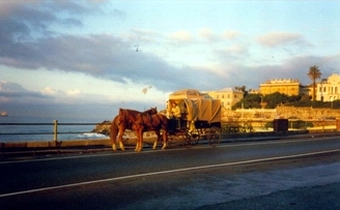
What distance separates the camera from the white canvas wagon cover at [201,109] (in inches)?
946

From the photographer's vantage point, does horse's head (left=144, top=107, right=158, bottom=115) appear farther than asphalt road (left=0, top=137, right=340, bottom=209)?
Yes

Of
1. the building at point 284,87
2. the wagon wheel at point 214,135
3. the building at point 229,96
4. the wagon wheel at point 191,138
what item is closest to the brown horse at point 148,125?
the wagon wheel at point 191,138

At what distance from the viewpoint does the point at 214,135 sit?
25.3 m

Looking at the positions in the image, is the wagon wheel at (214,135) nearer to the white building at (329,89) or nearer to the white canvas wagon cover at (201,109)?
the white canvas wagon cover at (201,109)

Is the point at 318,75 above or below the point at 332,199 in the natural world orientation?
above

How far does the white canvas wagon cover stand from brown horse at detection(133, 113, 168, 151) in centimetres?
227

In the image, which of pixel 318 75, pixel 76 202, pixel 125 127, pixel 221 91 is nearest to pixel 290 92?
pixel 221 91

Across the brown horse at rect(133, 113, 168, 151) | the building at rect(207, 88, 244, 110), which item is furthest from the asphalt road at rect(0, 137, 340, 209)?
the building at rect(207, 88, 244, 110)

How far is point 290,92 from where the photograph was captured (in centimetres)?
18250

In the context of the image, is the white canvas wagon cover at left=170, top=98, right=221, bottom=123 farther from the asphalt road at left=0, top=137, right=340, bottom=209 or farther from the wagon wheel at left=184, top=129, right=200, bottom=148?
the asphalt road at left=0, top=137, right=340, bottom=209

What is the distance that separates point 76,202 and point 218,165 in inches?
284

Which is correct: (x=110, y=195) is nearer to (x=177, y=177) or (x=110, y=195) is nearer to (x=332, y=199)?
(x=177, y=177)

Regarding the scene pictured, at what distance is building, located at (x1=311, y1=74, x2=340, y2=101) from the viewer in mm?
172875

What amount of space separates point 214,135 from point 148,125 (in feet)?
18.5
